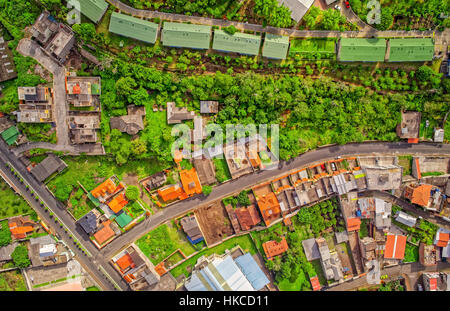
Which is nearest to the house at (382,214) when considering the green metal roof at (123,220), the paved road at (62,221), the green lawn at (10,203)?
the green metal roof at (123,220)

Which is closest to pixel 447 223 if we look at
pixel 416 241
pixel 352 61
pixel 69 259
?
pixel 416 241

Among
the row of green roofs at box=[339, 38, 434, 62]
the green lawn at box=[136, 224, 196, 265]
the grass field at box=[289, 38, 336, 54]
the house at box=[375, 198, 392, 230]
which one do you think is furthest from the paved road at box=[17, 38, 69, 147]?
the house at box=[375, 198, 392, 230]

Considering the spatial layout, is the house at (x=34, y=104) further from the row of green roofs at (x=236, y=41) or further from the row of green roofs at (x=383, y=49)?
the row of green roofs at (x=383, y=49)

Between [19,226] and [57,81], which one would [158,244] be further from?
[57,81]

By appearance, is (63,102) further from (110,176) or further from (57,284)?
(57,284)

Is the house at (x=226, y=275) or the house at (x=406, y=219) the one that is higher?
the house at (x=406, y=219)

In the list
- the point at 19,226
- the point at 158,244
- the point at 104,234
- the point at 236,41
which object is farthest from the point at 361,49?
the point at 19,226
